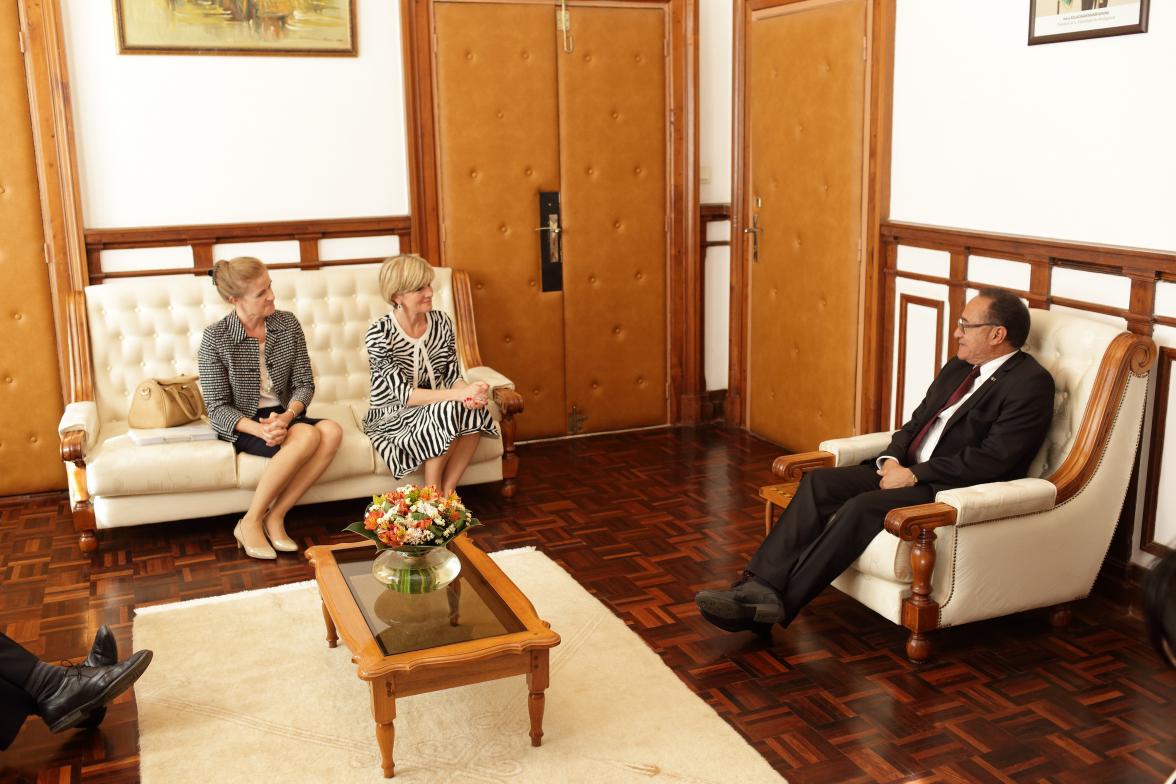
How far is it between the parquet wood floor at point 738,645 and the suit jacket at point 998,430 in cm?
52

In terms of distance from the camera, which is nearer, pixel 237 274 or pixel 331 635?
pixel 331 635

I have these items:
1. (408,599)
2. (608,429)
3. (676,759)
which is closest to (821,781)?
(676,759)

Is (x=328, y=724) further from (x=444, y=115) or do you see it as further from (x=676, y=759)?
(x=444, y=115)

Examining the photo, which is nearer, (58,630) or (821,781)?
(821,781)

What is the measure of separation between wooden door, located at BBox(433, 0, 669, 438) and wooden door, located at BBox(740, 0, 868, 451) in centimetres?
53

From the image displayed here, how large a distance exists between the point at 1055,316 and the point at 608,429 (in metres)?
2.89

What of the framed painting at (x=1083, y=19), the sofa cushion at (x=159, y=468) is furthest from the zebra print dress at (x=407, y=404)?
the framed painting at (x=1083, y=19)

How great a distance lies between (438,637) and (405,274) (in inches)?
78.0

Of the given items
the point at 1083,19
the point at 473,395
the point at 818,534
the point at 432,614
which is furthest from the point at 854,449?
the point at 432,614

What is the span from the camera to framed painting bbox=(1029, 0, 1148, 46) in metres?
3.65

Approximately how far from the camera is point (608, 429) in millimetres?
6320

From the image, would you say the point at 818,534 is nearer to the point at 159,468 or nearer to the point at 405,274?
the point at 405,274

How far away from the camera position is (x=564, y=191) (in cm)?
593

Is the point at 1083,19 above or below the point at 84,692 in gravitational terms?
above
